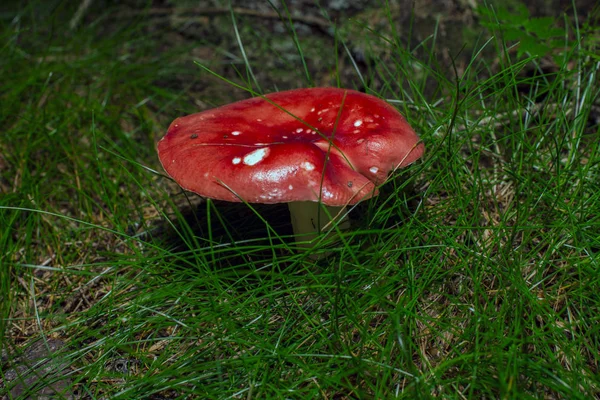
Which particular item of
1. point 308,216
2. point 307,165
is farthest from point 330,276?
point 307,165

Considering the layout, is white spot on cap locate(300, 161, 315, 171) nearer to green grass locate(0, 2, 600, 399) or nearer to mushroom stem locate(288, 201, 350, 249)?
green grass locate(0, 2, 600, 399)

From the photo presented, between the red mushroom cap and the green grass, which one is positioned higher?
the red mushroom cap

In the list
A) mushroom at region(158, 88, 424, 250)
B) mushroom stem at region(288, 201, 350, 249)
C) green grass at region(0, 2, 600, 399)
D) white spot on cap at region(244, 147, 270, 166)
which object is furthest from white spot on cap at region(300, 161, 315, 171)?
mushroom stem at region(288, 201, 350, 249)

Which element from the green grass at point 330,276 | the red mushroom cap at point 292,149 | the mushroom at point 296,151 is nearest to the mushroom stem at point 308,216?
the mushroom at point 296,151

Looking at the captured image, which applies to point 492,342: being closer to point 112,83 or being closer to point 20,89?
point 112,83

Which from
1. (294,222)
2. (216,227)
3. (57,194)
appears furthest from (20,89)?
(294,222)

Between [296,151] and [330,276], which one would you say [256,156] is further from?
[330,276]

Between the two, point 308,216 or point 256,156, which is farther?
point 308,216

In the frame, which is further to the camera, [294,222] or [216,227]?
[216,227]
